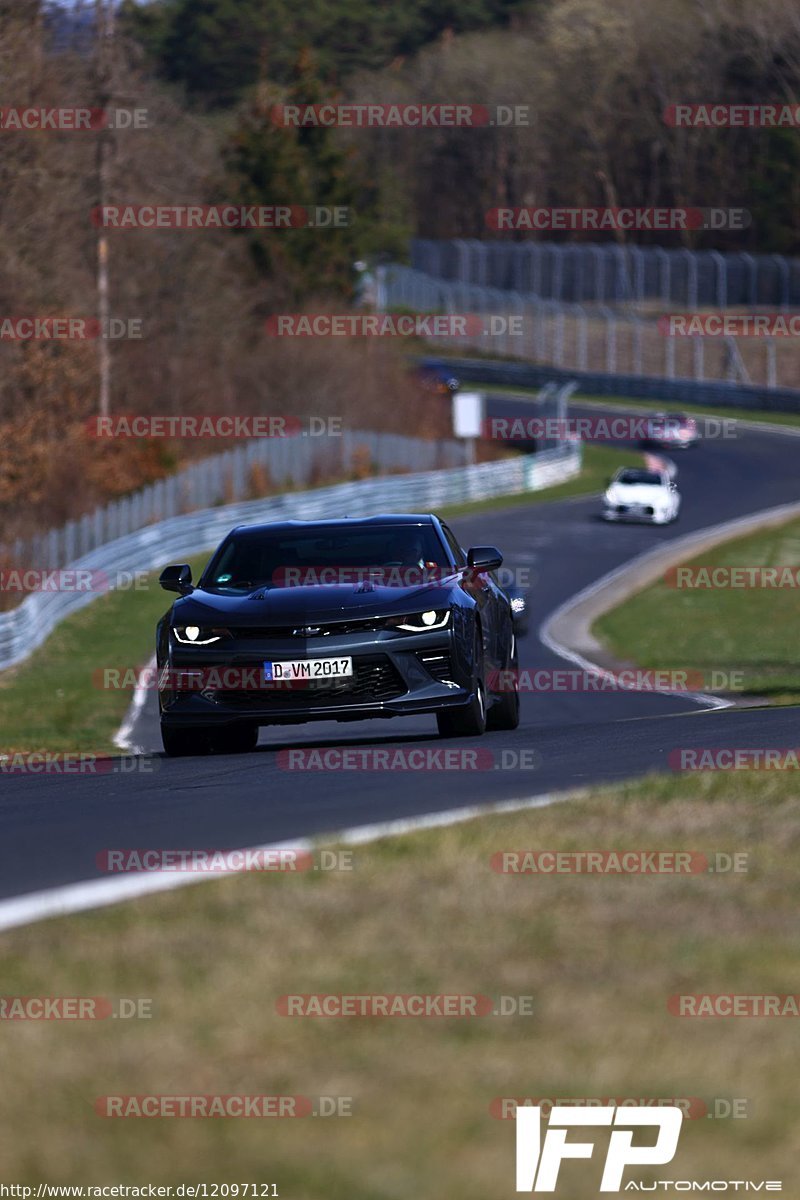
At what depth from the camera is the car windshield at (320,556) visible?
12336 mm

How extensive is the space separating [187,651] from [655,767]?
3.50 metres

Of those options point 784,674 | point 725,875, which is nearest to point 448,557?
point 725,875

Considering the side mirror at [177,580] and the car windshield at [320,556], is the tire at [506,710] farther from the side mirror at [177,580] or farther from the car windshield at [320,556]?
the side mirror at [177,580]

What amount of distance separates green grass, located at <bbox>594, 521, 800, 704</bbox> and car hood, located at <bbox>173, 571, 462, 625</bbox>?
8.90m

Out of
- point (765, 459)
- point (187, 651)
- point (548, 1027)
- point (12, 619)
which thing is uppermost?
point (548, 1027)

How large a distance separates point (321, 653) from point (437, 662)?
2.34 feet

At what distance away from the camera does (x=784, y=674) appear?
24.1 meters

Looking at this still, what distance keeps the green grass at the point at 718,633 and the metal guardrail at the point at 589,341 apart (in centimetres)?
4094

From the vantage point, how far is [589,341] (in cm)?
8712

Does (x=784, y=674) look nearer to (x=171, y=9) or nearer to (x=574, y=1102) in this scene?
(x=574, y=1102)

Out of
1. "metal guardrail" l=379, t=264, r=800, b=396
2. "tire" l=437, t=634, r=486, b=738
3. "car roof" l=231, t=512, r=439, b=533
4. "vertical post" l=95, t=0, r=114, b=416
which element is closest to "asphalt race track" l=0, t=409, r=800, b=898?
"tire" l=437, t=634, r=486, b=738

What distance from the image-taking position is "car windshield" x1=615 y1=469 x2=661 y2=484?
48375 mm

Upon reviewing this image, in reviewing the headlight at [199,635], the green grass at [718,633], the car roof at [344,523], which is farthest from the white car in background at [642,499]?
the headlight at [199,635]

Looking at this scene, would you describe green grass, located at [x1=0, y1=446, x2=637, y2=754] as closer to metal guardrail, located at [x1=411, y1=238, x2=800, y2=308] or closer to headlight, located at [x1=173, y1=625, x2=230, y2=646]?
headlight, located at [x1=173, y1=625, x2=230, y2=646]
